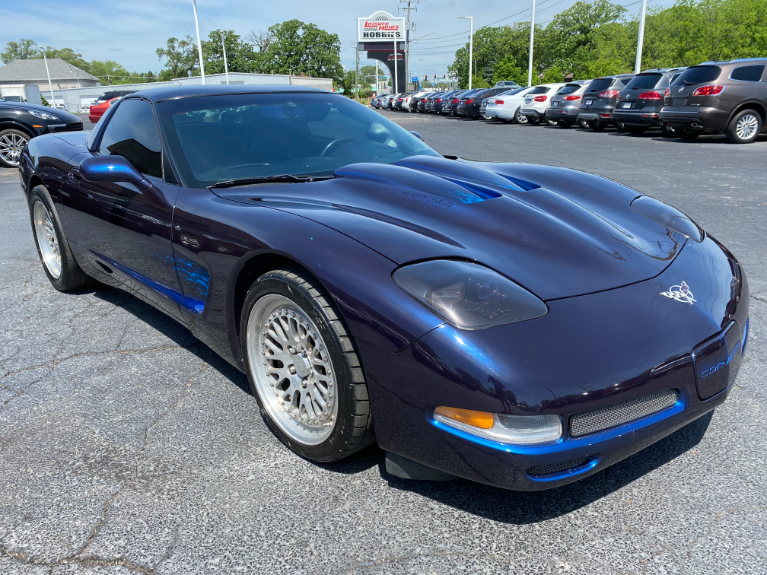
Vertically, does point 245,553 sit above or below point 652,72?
below

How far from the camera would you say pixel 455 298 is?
1711 mm

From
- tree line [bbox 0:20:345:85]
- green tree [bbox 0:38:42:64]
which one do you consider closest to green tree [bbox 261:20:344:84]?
tree line [bbox 0:20:345:85]

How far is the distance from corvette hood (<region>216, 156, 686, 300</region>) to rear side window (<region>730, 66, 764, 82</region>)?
11267 millimetres

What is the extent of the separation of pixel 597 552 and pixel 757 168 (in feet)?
29.1

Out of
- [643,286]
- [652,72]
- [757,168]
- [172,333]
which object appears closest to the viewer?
[643,286]

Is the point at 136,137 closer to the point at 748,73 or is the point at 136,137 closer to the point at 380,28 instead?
the point at 748,73

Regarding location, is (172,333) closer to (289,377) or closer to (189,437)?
(189,437)

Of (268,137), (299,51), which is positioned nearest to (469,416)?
(268,137)

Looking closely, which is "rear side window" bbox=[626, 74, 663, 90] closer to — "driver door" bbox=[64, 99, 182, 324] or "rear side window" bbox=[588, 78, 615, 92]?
"rear side window" bbox=[588, 78, 615, 92]

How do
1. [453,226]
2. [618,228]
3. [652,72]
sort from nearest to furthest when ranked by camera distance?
[453,226]
[618,228]
[652,72]

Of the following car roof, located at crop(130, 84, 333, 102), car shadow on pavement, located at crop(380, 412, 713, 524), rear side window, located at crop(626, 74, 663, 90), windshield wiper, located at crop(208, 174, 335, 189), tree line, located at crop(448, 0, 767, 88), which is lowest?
car shadow on pavement, located at crop(380, 412, 713, 524)

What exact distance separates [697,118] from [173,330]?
11.9 metres

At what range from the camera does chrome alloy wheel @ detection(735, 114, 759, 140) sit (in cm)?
1201

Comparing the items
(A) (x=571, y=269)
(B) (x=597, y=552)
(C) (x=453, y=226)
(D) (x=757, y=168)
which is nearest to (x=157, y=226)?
(C) (x=453, y=226)
